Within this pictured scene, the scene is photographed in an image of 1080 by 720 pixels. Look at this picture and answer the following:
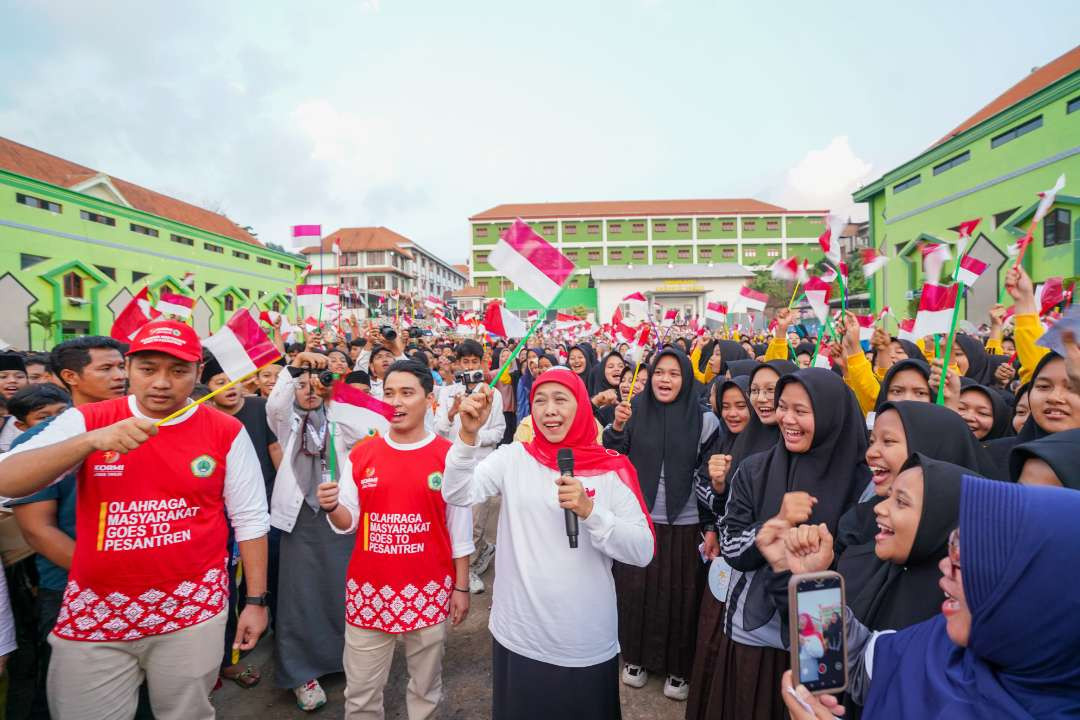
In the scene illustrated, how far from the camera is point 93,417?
1942 mm

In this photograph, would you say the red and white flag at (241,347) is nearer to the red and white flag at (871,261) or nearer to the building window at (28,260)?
the red and white flag at (871,261)

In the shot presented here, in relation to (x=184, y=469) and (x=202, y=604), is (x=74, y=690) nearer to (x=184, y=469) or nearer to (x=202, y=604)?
(x=202, y=604)

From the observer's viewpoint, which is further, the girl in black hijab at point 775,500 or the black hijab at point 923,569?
the girl in black hijab at point 775,500

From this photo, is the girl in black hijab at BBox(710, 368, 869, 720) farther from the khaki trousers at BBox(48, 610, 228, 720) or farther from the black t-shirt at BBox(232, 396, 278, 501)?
the black t-shirt at BBox(232, 396, 278, 501)

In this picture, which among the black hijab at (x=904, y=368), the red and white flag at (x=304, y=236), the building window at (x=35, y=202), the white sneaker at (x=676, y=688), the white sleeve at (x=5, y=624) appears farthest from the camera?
the building window at (x=35, y=202)

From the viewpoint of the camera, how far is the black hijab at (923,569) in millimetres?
1417

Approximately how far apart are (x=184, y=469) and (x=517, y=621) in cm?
135

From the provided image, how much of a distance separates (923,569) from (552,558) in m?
A: 1.16

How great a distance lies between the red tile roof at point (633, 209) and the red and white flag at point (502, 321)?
46.3m

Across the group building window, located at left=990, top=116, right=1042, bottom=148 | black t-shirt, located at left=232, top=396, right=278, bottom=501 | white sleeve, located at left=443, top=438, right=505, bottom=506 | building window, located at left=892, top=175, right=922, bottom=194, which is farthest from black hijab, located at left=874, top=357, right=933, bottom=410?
building window, located at left=892, top=175, right=922, bottom=194

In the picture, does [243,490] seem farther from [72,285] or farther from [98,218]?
[98,218]

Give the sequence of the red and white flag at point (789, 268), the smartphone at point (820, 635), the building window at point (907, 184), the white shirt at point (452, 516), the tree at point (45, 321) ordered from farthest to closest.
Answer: the building window at point (907, 184), the tree at point (45, 321), the red and white flag at point (789, 268), the white shirt at point (452, 516), the smartphone at point (820, 635)

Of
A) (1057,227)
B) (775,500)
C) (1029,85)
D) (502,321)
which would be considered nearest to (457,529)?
(775,500)

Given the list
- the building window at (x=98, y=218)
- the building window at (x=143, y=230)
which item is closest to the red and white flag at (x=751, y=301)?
the building window at (x=98, y=218)
